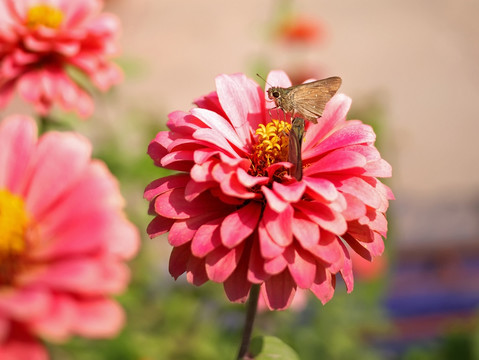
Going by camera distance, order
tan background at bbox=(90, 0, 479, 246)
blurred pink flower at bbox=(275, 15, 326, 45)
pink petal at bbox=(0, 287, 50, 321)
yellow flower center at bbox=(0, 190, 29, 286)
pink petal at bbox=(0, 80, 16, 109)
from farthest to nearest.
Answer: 1. tan background at bbox=(90, 0, 479, 246)
2. blurred pink flower at bbox=(275, 15, 326, 45)
3. pink petal at bbox=(0, 80, 16, 109)
4. yellow flower center at bbox=(0, 190, 29, 286)
5. pink petal at bbox=(0, 287, 50, 321)

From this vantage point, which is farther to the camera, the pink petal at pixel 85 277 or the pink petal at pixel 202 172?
the pink petal at pixel 202 172

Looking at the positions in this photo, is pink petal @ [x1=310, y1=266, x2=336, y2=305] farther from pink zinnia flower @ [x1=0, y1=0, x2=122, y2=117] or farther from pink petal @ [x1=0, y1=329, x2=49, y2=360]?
pink zinnia flower @ [x1=0, y1=0, x2=122, y2=117]

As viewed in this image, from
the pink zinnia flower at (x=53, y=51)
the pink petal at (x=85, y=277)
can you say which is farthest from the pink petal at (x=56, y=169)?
the pink zinnia flower at (x=53, y=51)

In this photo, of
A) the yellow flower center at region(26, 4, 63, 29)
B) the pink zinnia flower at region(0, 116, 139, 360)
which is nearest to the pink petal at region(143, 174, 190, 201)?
the pink zinnia flower at region(0, 116, 139, 360)

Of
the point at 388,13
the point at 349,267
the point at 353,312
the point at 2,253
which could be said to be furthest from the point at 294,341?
the point at 388,13

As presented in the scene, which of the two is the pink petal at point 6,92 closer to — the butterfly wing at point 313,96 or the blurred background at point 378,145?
the blurred background at point 378,145

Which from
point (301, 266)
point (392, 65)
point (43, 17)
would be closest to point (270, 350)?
point (301, 266)
